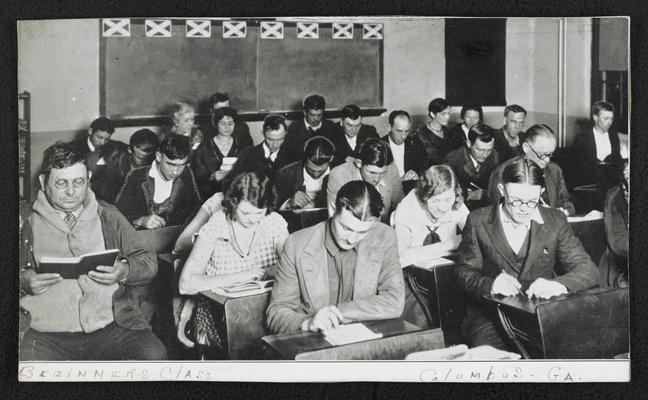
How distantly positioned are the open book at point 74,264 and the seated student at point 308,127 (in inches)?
25.6

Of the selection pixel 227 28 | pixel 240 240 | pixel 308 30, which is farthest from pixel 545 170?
pixel 227 28

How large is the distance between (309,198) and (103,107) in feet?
2.29

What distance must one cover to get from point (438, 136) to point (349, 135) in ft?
0.94

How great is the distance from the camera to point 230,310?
80.5 inches

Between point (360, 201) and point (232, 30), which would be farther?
point (232, 30)

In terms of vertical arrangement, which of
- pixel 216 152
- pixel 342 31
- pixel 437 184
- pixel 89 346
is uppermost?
pixel 342 31

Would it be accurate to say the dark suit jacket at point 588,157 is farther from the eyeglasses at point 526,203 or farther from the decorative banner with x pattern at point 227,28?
the decorative banner with x pattern at point 227,28

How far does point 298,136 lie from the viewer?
7.45 feet

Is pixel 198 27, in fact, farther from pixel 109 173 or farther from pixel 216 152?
pixel 109 173

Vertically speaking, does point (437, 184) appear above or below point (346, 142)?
below

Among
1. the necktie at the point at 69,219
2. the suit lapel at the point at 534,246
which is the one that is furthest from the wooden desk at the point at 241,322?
the suit lapel at the point at 534,246

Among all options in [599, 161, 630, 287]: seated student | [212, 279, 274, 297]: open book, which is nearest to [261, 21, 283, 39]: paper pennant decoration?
[212, 279, 274, 297]: open book

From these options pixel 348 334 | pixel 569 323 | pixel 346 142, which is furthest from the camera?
pixel 346 142

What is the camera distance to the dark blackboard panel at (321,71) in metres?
2.19
